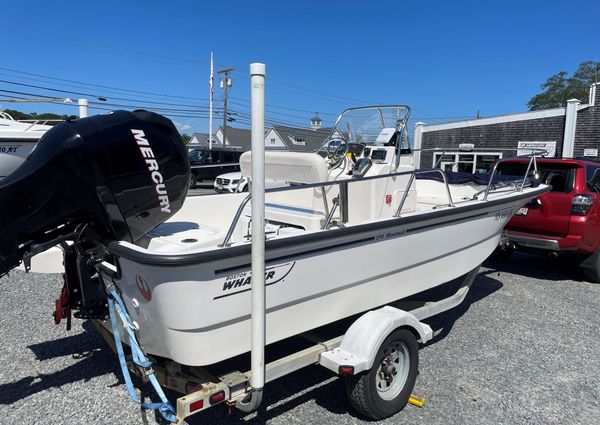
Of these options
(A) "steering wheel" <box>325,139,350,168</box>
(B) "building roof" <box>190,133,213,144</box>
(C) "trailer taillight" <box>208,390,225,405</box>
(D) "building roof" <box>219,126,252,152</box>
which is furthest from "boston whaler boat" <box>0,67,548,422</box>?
(B) "building roof" <box>190,133,213,144</box>

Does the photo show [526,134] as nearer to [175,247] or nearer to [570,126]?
[570,126]

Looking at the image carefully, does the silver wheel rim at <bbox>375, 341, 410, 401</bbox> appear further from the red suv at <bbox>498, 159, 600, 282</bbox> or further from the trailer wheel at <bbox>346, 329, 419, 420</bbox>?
the red suv at <bbox>498, 159, 600, 282</bbox>

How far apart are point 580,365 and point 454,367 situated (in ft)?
3.62

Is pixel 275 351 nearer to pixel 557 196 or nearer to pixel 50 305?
pixel 50 305

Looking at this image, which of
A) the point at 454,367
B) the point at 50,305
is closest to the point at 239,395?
the point at 454,367

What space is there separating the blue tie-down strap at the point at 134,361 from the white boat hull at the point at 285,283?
2.3 inches

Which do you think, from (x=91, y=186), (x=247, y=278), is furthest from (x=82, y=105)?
(x=247, y=278)

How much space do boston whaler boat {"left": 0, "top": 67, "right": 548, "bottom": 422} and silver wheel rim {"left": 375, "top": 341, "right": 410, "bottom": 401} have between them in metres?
0.01

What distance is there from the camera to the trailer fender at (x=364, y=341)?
2.77m

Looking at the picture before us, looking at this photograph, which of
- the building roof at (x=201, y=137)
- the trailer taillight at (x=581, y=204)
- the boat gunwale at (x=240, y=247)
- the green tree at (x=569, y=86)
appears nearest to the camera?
the boat gunwale at (x=240, y=247)

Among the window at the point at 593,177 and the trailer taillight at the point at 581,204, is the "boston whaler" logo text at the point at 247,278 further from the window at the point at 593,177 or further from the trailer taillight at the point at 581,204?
the window at the point at 593,177

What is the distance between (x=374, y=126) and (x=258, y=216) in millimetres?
3259

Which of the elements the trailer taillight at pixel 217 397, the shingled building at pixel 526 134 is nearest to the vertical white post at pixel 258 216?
the trailer taillight at pixel 217 397

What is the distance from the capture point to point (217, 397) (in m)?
2.37
